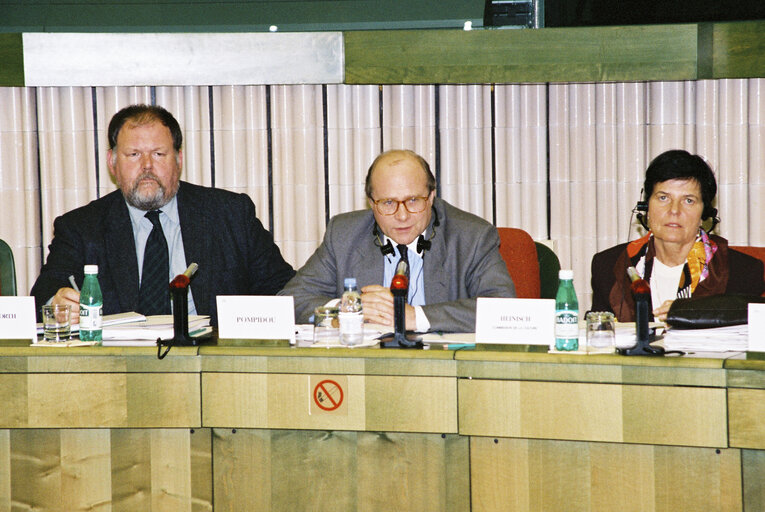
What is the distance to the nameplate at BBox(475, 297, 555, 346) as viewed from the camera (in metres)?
1.97

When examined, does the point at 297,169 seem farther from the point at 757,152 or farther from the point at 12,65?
the point at 757,152

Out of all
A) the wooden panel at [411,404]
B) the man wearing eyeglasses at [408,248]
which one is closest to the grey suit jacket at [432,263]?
the man wearing eyeglasses at [408,248]

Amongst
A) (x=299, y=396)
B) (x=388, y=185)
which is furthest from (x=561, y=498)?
(x=388, y=185)

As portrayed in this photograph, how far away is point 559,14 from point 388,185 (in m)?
1.41

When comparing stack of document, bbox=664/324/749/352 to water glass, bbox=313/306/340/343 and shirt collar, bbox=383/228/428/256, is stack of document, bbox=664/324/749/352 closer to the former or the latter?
water glass, bbox=313/306/340/343

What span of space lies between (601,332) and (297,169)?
2156mm

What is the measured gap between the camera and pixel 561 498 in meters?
1.85

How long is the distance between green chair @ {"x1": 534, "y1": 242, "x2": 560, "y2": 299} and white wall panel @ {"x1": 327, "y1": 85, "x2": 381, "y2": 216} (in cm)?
102

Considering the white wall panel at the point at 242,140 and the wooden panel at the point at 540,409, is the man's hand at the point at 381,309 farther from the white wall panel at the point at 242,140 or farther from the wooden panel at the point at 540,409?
the white wall panel at the point at 242,140

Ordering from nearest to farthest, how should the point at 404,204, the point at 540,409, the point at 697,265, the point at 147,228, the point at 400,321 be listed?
the point at 540,409 < the point at 400,321 < the point at 404,204 < the point at 697,265 < the point at 147,228

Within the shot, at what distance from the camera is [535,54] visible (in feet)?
11.5

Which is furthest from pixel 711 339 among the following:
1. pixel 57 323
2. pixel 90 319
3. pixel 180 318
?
pixel 57 323

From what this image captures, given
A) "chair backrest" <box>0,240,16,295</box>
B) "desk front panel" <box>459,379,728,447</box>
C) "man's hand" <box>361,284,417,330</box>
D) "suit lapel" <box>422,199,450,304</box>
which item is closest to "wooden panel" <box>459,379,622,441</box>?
"desk front panel" <box>459,379,728,447</box>

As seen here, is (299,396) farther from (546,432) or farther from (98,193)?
(98,193)
